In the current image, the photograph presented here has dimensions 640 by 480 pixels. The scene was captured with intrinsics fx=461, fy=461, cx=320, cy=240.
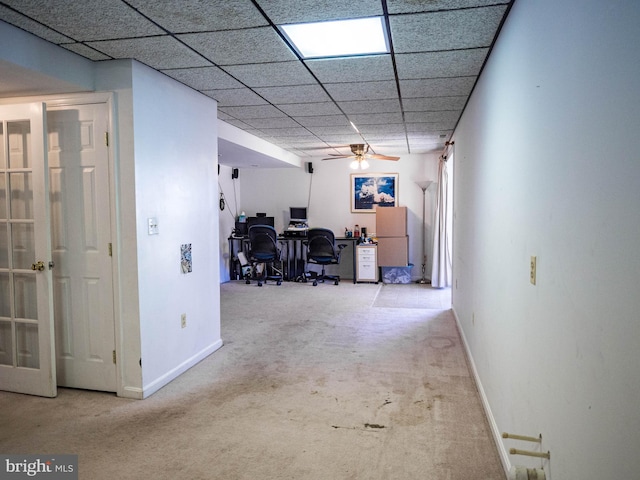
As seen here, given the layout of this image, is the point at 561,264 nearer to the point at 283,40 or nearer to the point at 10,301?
the point at 283,40

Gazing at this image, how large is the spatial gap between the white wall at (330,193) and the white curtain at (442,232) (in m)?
0.71

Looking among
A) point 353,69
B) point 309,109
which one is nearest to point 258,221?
point 309,109

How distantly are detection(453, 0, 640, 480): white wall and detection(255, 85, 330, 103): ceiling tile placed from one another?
1650mm

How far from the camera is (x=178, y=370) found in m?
3.61

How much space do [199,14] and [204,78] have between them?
1177mm

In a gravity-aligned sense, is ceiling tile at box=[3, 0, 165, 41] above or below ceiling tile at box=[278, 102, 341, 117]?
below

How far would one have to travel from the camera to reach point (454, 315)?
5457 millimetres

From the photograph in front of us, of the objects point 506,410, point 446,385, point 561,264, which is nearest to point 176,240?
point 446,385

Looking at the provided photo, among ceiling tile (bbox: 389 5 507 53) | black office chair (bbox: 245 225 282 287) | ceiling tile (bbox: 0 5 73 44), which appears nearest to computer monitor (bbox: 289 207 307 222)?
black office chair (bbox: 245 225 282 287)

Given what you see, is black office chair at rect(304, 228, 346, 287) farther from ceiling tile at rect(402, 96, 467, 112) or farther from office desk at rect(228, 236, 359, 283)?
ceiling tile at rect(402, 96, 467, 112)

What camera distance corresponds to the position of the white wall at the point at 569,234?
38.1 inches

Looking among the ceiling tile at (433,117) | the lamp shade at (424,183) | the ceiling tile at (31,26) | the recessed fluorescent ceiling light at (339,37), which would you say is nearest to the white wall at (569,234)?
the recessed fluorescent ceiling light at (339,37)

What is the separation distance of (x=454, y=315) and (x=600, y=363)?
14.8ft

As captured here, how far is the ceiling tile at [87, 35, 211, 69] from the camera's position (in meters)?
2.74
